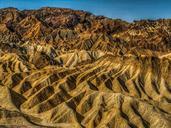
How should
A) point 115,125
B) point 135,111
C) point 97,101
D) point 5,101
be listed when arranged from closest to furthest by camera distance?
1. point 115,125
2. point 135,111
3. point 97,101
4. point 5,101

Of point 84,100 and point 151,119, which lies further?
point 84,100

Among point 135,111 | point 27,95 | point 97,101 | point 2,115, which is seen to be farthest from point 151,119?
point 27,95

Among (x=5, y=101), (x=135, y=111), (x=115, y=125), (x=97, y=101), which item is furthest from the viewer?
(x=5, y=101)

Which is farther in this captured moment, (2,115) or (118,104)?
(118,104)

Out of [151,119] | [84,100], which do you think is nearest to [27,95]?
[84,100]

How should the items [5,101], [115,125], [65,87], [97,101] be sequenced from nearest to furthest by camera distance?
[115,125], [97,101], [5,101], [65,87]

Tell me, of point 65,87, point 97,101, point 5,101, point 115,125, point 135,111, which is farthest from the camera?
point 65,87

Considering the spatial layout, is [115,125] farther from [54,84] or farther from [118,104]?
[54,84]

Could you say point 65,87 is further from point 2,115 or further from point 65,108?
point 2,115

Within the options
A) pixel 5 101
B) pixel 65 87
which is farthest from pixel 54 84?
pixel 5 101
